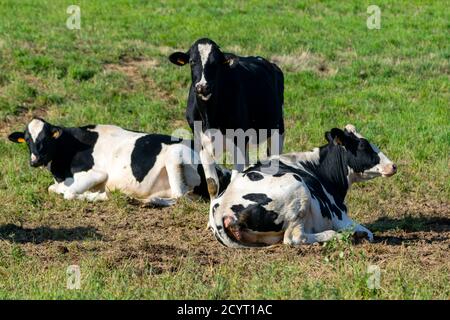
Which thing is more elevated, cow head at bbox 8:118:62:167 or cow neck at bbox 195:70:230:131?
cow neck at bbox 195:70:230:131

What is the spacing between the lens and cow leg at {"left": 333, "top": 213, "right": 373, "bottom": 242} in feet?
35.8

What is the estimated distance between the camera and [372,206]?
1284 cm

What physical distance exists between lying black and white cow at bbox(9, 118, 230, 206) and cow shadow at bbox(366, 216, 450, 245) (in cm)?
220

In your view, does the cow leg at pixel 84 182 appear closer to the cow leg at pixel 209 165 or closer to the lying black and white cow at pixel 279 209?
the cow leg at pixel 209 165

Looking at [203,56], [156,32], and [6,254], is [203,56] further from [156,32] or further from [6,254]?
[156,32]

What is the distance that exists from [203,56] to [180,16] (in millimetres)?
12277

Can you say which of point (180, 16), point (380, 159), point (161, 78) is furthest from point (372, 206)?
point (180, 16)

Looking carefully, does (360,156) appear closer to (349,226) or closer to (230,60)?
(349,226)

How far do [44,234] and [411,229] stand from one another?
162 inches

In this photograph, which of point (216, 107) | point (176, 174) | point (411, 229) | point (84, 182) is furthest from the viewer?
point (84, 182)

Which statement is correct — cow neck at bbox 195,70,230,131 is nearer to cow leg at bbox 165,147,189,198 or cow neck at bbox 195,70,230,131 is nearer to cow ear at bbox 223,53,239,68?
cow ear at bbox 223,53,239,68

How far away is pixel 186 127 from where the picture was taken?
689 inches

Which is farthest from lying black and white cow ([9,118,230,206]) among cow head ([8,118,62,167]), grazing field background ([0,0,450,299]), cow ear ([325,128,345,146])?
cow ear ([325,128,345,146])

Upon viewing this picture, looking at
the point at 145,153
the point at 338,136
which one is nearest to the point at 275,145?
the point at 145,153
